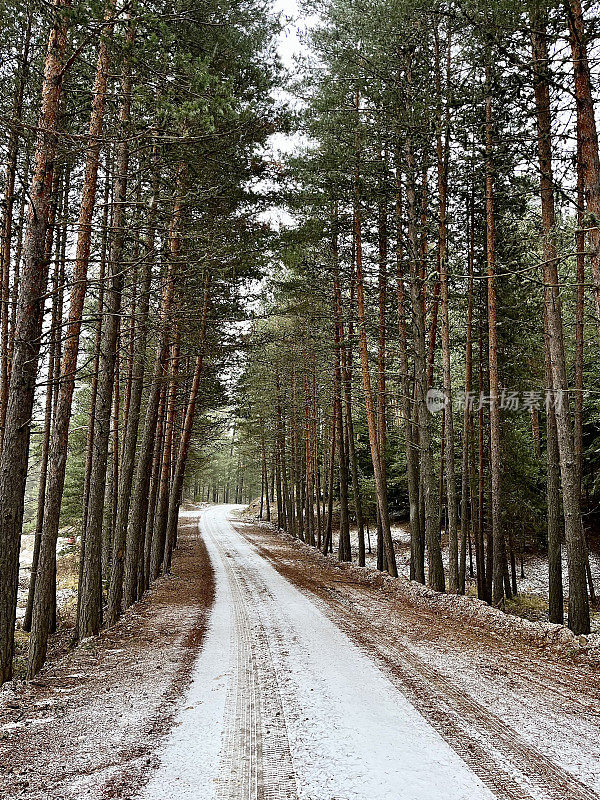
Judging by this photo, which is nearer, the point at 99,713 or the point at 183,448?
the point at 99,713

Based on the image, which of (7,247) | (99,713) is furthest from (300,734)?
Answer: (7,247)

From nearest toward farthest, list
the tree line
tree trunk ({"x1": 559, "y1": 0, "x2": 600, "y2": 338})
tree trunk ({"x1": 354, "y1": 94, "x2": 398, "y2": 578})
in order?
tree trunk ({"x1": 559, "y1": 0, "x2": 600, "y2": 338}), the tree line, tree trunk ({"x1": 354, "y1": 94, "x2": 398, "y2": 578})

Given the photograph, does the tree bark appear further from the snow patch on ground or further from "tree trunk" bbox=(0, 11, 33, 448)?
"tree trunk" bbox=(0, 11, 33, 448)

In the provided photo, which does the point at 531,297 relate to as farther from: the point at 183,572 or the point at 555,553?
the point at 183,572

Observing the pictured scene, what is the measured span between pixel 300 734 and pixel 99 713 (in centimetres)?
206

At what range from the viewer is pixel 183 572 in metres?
17.1

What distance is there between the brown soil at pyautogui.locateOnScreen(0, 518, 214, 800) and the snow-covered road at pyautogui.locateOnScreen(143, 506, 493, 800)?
245 mm

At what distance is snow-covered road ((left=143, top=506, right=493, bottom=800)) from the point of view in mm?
3717

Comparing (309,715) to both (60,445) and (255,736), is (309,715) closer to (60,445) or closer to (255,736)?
(255,736)

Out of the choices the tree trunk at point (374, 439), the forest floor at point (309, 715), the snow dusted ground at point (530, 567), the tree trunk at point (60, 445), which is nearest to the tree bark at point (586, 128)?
the forest floor at point (309, 715)

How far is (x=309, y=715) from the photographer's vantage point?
5.01 m

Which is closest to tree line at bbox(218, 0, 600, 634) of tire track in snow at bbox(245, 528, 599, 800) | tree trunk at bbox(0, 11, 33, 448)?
tire track in snow at bbox(245, 528, 599, 800)

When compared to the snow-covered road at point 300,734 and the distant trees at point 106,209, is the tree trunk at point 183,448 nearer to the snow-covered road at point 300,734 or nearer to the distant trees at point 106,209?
the distant trees at point 106,209

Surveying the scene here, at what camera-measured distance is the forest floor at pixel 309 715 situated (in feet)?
12.5
